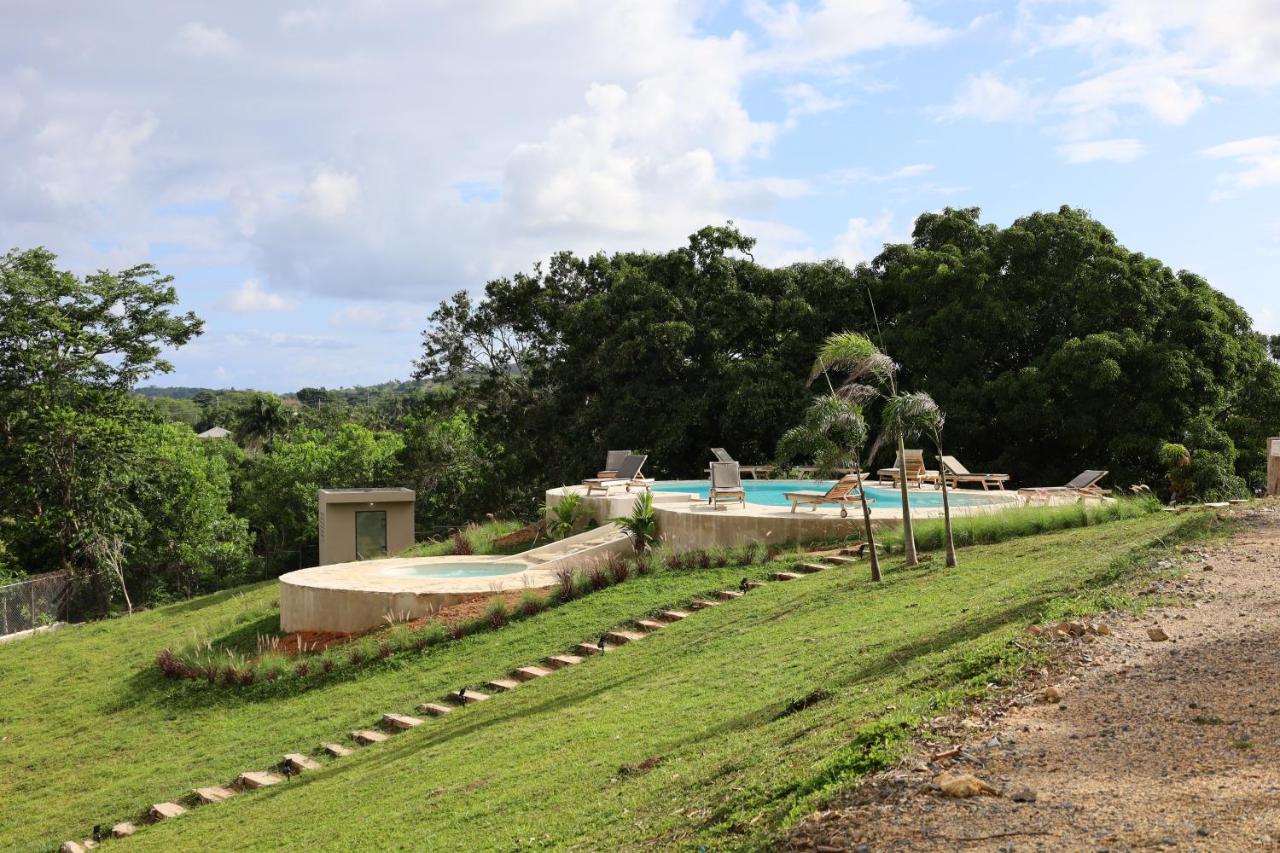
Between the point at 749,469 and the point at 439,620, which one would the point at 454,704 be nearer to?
the point at 439,620

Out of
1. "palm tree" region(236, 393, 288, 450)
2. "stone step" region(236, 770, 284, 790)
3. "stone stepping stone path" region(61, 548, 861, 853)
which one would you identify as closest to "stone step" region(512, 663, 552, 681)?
"stone stepping stone path" region(61, 548, 861, 853)

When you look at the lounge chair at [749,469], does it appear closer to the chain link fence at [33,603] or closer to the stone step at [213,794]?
the stone step at [213,794]

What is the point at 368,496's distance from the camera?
28453 millimetres

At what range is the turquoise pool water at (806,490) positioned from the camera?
20484 millimetres

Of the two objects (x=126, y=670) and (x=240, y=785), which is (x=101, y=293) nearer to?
A: (x=126, y=670)

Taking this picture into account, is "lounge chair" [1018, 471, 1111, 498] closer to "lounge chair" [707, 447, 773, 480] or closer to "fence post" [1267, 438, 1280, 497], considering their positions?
"fence post" [1267, 438, 1280, 497]

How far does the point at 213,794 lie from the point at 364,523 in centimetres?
1815

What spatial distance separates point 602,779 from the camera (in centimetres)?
746

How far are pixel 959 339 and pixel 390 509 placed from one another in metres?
15.9

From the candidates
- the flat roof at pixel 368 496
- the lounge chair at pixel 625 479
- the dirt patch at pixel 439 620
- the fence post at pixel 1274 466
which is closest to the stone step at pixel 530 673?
the dirt patch at pixel 439 620

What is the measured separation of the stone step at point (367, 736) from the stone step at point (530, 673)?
1.86m

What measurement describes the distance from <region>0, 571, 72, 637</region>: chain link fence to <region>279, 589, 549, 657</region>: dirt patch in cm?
1156

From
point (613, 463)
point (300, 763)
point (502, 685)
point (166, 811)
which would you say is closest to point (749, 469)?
point (613, 463)

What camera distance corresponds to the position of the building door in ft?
94.0
